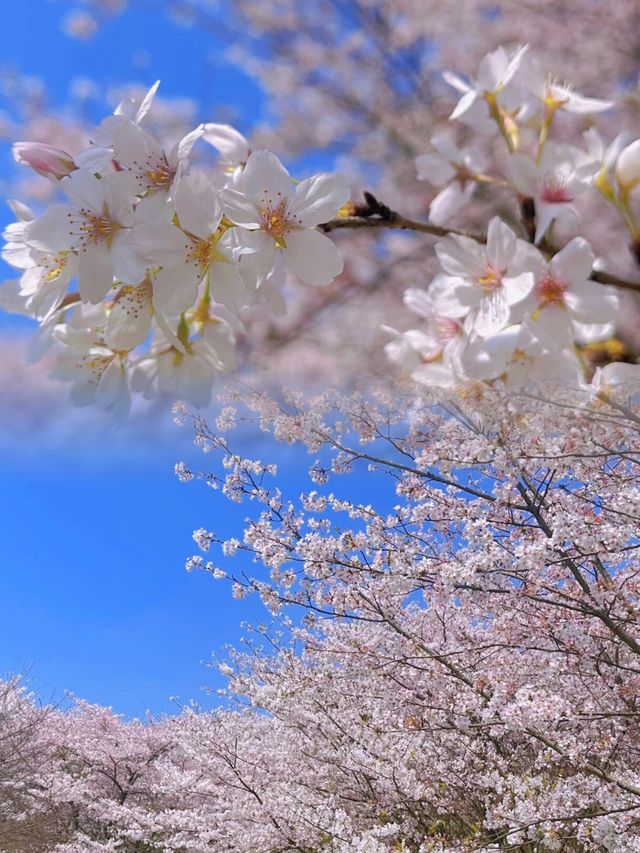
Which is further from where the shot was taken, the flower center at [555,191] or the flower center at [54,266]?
the flower center at [54,266]

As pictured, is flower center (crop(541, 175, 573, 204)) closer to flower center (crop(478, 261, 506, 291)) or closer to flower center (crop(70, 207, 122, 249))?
flower center (crop(478, 261, 506, 291))

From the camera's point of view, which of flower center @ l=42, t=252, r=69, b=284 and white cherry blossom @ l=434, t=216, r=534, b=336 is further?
flower center @ l=42, t=252, r=69, b=284

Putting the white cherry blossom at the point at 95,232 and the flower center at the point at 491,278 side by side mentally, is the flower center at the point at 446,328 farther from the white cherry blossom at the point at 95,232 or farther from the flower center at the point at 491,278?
the white cherry blossom at the point at 95,232

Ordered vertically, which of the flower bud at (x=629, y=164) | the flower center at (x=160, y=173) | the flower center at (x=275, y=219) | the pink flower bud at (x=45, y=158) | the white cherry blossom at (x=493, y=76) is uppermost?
the white cherry blossom at (x=493, y=76)

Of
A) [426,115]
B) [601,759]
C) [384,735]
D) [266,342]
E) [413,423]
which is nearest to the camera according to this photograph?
[266,342]

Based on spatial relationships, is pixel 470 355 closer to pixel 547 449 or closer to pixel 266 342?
pixel 266 342

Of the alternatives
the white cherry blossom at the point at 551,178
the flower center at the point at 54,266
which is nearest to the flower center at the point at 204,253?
the flower center at the point at 54,266

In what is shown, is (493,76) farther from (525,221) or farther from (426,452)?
(426,452)

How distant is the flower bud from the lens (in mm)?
497

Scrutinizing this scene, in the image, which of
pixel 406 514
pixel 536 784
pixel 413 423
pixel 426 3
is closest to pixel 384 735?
pixel 536 784

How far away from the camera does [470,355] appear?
0.54 meters

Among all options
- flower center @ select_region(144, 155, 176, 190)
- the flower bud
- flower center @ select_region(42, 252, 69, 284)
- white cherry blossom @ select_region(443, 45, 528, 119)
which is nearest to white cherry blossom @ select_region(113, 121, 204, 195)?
flower center @ select_region(144, 155, 176, 190)

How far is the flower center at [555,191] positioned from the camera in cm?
49

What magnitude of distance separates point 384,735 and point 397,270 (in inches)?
168
